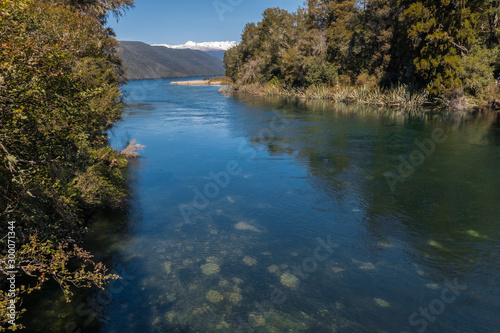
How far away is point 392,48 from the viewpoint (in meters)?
45.9

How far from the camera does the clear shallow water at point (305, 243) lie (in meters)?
8.04

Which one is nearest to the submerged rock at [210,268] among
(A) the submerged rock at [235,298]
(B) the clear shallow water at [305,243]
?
(B) the clear shallow water at [305,243]

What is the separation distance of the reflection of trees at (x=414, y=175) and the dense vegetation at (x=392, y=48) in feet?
16.2

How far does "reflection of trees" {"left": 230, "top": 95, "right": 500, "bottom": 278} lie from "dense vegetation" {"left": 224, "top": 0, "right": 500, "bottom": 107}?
4.94 m

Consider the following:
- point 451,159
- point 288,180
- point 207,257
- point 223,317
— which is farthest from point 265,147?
point 223,317

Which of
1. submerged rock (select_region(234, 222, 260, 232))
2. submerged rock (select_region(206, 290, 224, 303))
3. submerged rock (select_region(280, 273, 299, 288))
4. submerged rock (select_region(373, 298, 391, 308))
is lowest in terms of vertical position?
submerged rock (select_region(206, 290, 224, 303))

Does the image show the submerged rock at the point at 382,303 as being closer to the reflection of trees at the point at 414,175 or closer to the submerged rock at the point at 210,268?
the reflection of trees at the point at 414,175

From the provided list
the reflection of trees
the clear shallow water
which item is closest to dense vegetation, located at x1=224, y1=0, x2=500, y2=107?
the reflection of trees

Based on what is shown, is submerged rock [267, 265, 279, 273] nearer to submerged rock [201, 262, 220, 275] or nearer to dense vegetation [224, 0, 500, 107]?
submerged rock [201, 262, 220, 275]

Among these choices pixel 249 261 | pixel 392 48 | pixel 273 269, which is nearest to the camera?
pixel 273 269

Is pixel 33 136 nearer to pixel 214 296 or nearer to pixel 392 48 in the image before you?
pixel 214 296

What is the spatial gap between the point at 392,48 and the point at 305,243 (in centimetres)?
4331

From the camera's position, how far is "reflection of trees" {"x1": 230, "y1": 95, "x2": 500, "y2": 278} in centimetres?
1146

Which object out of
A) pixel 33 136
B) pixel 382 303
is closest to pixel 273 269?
pixel 382 303
